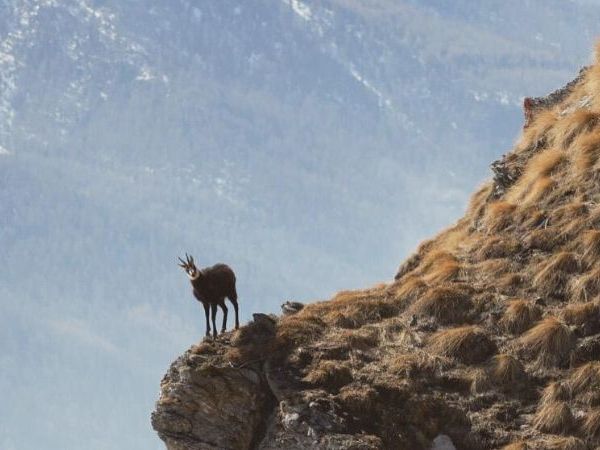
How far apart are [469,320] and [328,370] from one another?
3.09 meters

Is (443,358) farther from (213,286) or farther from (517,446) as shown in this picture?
(213,286)

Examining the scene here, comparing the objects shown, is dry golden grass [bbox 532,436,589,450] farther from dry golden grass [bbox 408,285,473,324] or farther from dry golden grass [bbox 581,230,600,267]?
dry golden grass [bbox 581,230,600,267]

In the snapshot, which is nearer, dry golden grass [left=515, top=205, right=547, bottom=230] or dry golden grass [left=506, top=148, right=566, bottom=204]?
dry golden grass [left=515, top=205, right=547, bottom=230]

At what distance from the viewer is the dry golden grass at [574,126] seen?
75.4 feet

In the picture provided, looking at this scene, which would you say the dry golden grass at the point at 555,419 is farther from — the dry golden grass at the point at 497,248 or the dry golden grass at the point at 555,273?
the dry golden grass at the point at 497,248

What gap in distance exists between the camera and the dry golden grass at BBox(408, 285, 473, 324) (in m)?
19.0

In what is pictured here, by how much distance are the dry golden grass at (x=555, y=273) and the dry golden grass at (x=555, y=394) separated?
2656mm

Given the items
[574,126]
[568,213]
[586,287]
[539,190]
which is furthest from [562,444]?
[574,126]

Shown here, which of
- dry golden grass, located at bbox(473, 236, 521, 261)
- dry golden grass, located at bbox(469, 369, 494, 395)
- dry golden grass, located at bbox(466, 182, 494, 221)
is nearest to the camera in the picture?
dry golden grass, located at bbox(469, 369, 494, 395)

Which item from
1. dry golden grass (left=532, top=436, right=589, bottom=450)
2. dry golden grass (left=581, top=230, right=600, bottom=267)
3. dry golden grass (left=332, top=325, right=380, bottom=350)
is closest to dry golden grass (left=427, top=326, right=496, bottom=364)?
dry golden grass (left=332, top=325, right=380, bottom=350)

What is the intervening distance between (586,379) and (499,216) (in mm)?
6114

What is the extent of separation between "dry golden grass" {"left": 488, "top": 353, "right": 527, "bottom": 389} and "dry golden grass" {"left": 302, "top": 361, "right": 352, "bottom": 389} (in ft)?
8.18

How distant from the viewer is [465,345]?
18062 millimetres

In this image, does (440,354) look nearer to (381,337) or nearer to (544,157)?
(381,337)
